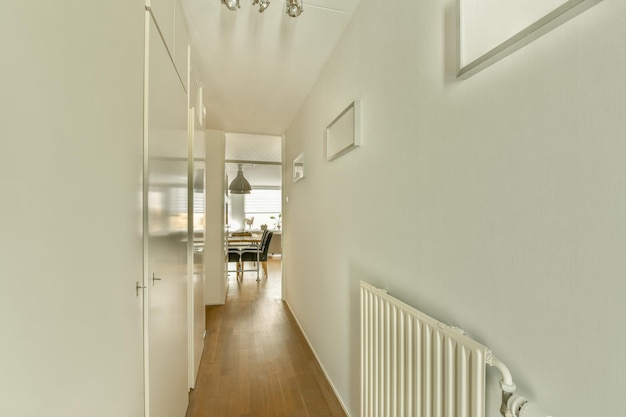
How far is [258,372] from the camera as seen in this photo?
7.86ft

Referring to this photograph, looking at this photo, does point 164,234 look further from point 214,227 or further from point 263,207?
point 263,207

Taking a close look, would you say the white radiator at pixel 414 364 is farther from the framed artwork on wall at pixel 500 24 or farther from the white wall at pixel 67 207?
the white wall at pixel 67 207

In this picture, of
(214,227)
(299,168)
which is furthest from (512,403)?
(214,227)

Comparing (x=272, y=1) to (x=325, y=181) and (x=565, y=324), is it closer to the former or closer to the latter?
(x=325, y=181)

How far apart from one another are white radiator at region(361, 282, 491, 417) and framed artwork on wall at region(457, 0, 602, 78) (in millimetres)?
809

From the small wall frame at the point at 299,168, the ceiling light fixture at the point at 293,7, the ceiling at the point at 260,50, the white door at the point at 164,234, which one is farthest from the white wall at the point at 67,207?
the small wall frame at the point at 299,168

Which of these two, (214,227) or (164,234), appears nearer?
(164,234)

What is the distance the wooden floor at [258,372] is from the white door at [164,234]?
34cm

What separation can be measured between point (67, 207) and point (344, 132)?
5.15ft

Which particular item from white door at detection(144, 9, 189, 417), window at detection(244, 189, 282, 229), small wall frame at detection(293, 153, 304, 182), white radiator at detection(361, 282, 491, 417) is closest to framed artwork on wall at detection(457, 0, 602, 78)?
white radiator at detection(361, 282, 491, 417)

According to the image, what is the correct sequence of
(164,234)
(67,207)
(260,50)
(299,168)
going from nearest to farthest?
(67,207) < (164,234) < (260,50) < (299,168)

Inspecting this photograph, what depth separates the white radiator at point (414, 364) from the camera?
0.80 m

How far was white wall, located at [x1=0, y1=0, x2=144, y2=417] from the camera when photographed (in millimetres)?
466

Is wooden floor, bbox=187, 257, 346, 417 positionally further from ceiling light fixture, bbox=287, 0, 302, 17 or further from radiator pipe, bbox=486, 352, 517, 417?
ceiling light fixture, bbox=287, 0, 302, 17
